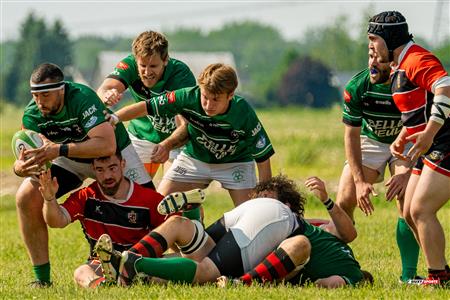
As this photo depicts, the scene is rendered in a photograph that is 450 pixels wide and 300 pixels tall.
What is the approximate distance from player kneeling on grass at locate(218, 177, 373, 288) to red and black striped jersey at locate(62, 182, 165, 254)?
3.45 ft

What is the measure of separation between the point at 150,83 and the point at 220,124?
4.05ft

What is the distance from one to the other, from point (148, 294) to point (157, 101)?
8.24ft

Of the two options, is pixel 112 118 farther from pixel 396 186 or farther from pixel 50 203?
pixel 396 186

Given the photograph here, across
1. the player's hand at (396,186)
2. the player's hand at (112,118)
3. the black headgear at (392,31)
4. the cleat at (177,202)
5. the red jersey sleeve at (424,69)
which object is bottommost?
the player's hand at (396,186)

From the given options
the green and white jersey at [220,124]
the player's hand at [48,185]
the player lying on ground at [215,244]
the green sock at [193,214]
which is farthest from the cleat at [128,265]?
the green and white jersey at [220,124]

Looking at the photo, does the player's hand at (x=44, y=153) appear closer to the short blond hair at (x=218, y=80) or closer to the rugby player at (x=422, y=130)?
the short blond hair at (x=218, y=80)

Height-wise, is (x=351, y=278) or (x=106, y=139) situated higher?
(x=106, y=139)

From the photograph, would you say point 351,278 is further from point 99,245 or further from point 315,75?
point 315,75

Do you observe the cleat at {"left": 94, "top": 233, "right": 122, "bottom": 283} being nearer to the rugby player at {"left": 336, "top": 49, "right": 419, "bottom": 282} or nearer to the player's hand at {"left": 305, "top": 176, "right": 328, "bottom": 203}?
the player's hand at {"left": 305, "top": 176, "right": 328, "bottom": 203}

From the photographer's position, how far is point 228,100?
10.7m

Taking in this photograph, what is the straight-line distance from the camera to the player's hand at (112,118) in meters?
10.2

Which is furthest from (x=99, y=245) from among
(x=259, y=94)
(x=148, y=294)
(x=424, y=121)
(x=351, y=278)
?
(x=259, y=94)

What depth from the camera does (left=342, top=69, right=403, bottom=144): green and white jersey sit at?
35.6 feet

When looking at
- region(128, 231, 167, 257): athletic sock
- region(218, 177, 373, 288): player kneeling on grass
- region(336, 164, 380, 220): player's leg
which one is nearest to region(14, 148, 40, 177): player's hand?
region(128, 231, 167, 257): athletic sock
